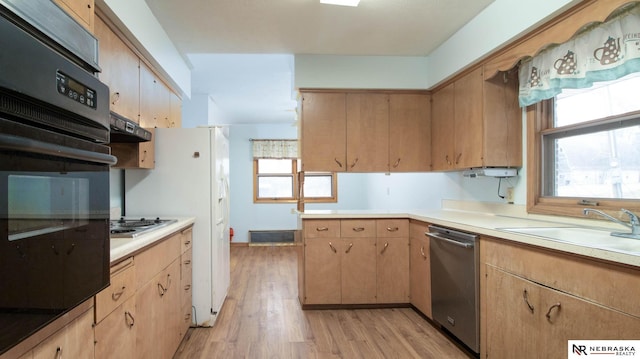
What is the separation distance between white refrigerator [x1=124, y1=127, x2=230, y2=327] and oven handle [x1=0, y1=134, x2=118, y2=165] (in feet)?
5.82

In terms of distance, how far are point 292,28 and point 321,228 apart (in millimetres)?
1770

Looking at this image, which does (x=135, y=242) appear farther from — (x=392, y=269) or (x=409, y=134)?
(x=409, y=134)

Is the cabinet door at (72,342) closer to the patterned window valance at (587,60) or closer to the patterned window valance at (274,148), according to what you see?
the patterned window valance at (587,60)

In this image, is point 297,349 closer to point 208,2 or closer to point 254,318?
point 254,318

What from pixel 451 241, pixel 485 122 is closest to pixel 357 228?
pixel 451 241

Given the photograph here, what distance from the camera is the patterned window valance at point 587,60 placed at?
1.59m

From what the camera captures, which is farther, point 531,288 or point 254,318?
point 254,318

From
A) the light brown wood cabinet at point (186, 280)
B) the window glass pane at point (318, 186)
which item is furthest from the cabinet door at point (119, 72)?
the window glass pane at point (318, 186)

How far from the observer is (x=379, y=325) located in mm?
2648

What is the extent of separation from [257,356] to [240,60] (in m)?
2.88

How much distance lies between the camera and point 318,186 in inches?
256

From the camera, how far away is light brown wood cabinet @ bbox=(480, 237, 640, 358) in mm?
1223

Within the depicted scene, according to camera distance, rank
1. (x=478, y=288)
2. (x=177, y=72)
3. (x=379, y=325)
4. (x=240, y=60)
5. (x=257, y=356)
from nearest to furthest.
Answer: (x=478, y=288) < (x=257, y=356) < (x=379, y=325) < (x=177, y=72) < (x=240, y=60)

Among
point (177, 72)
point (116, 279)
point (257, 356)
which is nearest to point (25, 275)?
point (116, 279)
